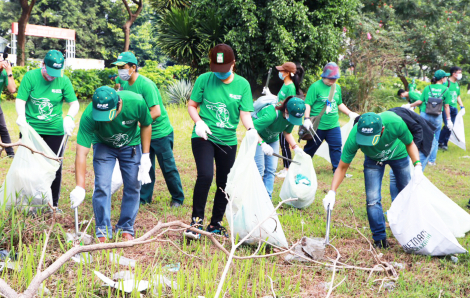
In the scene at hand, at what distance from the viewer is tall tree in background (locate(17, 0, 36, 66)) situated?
56.3 ft

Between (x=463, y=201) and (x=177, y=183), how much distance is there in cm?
345

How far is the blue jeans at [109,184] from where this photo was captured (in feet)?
11.7

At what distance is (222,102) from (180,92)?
972cm

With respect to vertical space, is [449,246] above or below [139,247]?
above

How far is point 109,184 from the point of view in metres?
3.64

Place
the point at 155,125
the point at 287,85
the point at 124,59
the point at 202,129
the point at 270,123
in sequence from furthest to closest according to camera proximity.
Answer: the point at 287,85 < the point at 155,125 < the point at 270,123 < the point at 124,59 < the point at 202,129

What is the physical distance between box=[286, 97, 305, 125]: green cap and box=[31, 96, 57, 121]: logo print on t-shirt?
220cm

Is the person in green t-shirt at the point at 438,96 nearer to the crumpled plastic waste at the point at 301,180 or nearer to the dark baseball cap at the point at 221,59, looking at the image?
the crumpled plastic waste at the point at 301,180

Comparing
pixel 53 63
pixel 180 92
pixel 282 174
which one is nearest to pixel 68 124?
pixel 53 63

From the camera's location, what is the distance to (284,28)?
1202cm

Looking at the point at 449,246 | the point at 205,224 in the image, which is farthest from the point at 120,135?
the point at 449,246

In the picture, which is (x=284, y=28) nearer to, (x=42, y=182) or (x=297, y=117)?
(x=297, y=117)

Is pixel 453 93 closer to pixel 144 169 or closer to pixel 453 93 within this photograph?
pixel 453 93

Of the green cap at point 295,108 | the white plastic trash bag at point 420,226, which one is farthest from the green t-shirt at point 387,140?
the green cap at point 295,108
